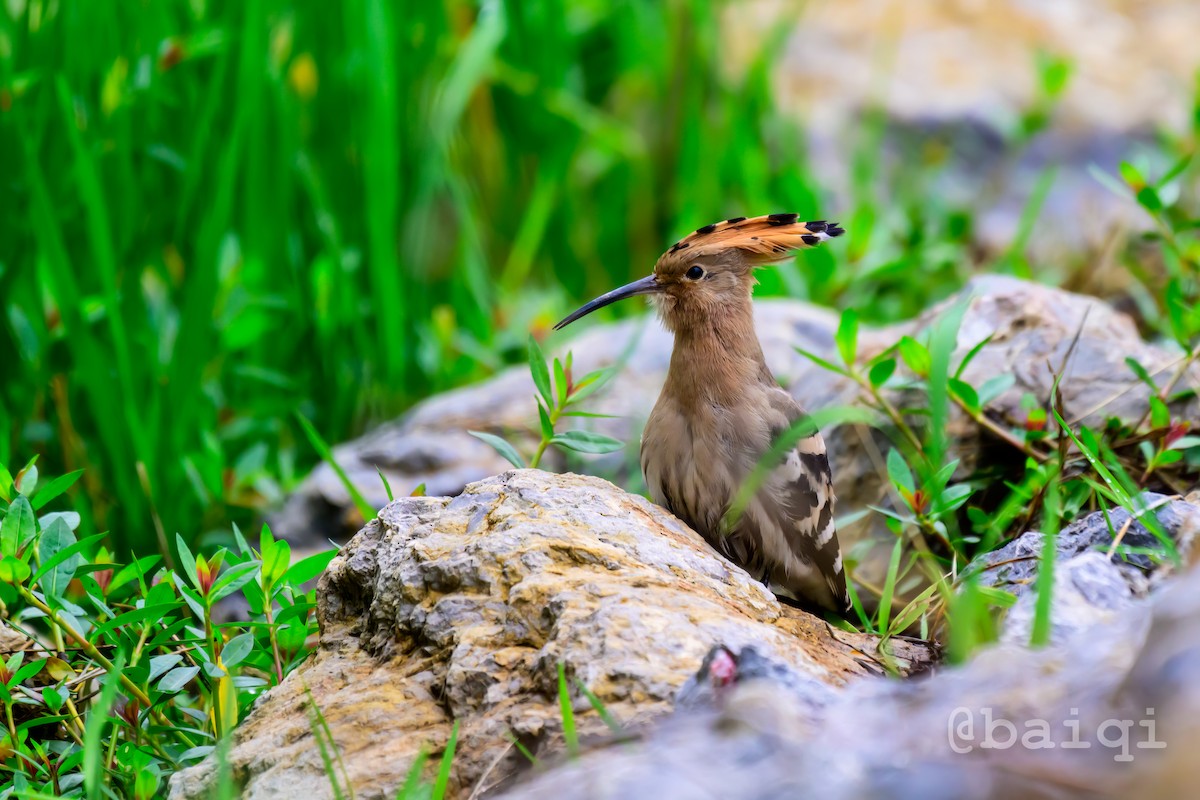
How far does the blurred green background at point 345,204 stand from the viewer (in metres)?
3.39

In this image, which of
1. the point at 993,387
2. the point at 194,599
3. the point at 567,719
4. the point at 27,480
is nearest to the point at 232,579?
the point at 194,599

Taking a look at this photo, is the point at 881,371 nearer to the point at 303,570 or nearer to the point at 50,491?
the point at 303,570

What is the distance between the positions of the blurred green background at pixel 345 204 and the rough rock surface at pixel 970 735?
206 cm

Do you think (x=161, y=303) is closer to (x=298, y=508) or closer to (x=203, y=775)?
(x=298, y=508)

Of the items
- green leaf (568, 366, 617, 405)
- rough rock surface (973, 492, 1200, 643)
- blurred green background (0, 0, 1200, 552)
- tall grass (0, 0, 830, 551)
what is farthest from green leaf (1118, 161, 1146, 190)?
tall grass (0, 0, 830, 551)

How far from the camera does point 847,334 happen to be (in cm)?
261

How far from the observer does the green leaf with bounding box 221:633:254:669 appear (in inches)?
80.6

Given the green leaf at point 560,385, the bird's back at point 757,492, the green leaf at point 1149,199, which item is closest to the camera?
the green leaf at point 560,385

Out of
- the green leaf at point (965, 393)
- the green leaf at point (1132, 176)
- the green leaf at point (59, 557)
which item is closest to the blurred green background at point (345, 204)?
the green leaf at point (1132, 176)

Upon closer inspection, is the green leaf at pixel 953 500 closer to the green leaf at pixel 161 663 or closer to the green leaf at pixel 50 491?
the green leaf at pixel 161 663

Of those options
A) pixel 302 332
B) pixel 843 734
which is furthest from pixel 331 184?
pixel 843 734

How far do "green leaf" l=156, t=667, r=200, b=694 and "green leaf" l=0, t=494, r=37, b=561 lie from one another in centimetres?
32

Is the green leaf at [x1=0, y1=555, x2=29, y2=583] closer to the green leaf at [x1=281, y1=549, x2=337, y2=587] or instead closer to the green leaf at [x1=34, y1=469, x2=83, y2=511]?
the green leaf at [x1=34, y1=469, x2=83, y2=511]

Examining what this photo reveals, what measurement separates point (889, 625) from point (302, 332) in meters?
2.42
